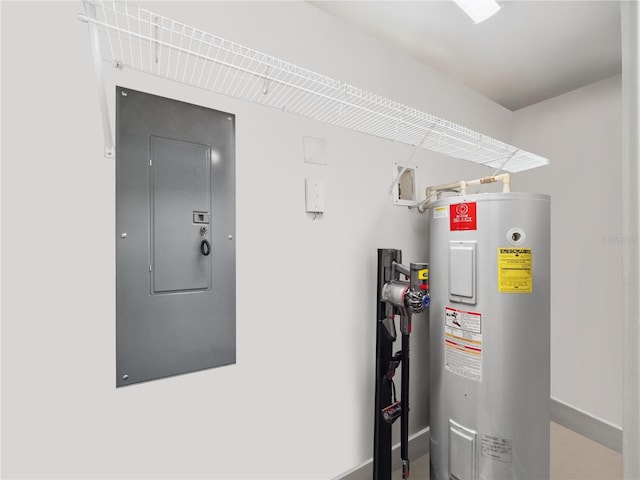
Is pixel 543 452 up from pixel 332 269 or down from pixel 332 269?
down

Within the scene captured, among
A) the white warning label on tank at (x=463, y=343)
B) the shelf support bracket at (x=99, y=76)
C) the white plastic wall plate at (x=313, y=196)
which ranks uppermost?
the shelf support bracket at (x=99, y=76)

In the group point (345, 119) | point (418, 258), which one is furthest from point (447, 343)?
point (345, 119)

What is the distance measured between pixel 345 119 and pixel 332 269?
67 cm

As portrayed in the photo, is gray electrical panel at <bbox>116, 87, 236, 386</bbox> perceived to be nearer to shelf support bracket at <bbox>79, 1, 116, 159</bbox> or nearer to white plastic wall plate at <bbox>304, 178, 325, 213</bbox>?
shelf support bracket at <bbox>79, 1, 116, 159</bbox>

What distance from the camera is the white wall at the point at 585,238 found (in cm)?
187

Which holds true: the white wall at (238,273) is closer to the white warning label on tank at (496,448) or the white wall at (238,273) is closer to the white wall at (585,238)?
the white warning label on tank at (496,448)

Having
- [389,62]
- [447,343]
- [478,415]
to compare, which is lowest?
[478,415]

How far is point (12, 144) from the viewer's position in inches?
32.0

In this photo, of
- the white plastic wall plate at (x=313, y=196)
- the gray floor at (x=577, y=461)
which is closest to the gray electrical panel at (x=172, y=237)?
the white plastic wall plate at (x=313, y=196)

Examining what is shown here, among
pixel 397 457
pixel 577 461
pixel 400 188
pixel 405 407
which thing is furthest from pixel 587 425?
pixel 400 188

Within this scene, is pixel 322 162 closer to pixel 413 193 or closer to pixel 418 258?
pixel 413 193

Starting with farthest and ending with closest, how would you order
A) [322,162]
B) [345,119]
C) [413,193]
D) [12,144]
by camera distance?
[413,193]
[322,162]
[345,119]
[12,144]

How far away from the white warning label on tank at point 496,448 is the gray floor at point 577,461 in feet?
1.70

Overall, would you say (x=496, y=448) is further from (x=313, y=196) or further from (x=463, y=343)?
(x=313, y=196)
